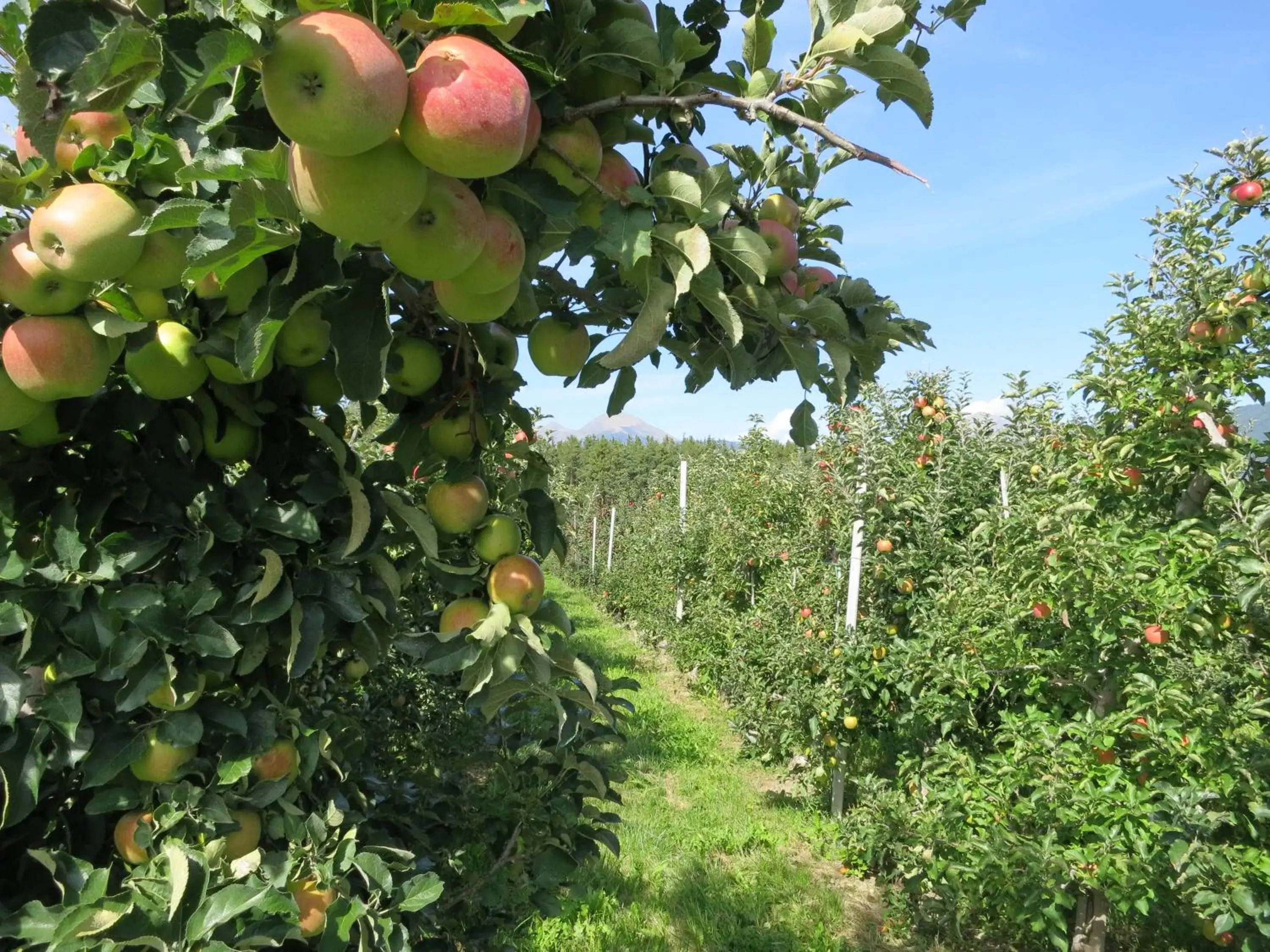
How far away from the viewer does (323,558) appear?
1227 mm

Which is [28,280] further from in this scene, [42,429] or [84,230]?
[42,429]

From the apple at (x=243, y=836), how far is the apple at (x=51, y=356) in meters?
0.63

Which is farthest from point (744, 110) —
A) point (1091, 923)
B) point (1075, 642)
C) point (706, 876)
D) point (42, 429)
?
point (706, 876)

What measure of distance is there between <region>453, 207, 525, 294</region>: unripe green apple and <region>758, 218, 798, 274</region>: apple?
338 mm

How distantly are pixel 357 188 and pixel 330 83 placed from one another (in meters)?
0.09

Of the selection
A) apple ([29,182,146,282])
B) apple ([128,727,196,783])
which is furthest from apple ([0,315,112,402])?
apple ([128,727,196,783])

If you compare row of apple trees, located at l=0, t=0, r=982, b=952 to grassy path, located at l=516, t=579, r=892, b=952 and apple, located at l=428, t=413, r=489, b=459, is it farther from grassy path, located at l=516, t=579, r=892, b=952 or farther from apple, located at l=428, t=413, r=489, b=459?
grassy path, located at l=516, t=579, r=892, b=952

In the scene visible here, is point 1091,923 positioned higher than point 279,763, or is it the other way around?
point 279,763

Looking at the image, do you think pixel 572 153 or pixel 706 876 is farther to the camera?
pixel 706 876

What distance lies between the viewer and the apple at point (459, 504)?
4.16ft

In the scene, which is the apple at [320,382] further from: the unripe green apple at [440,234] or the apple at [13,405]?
the unripe green apple at [440,234]

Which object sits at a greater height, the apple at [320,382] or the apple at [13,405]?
the apple at [320,382]

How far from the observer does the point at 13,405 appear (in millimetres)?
939

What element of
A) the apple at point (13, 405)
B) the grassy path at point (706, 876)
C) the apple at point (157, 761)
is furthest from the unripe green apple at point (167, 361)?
the grassy path at point (706, 876)
